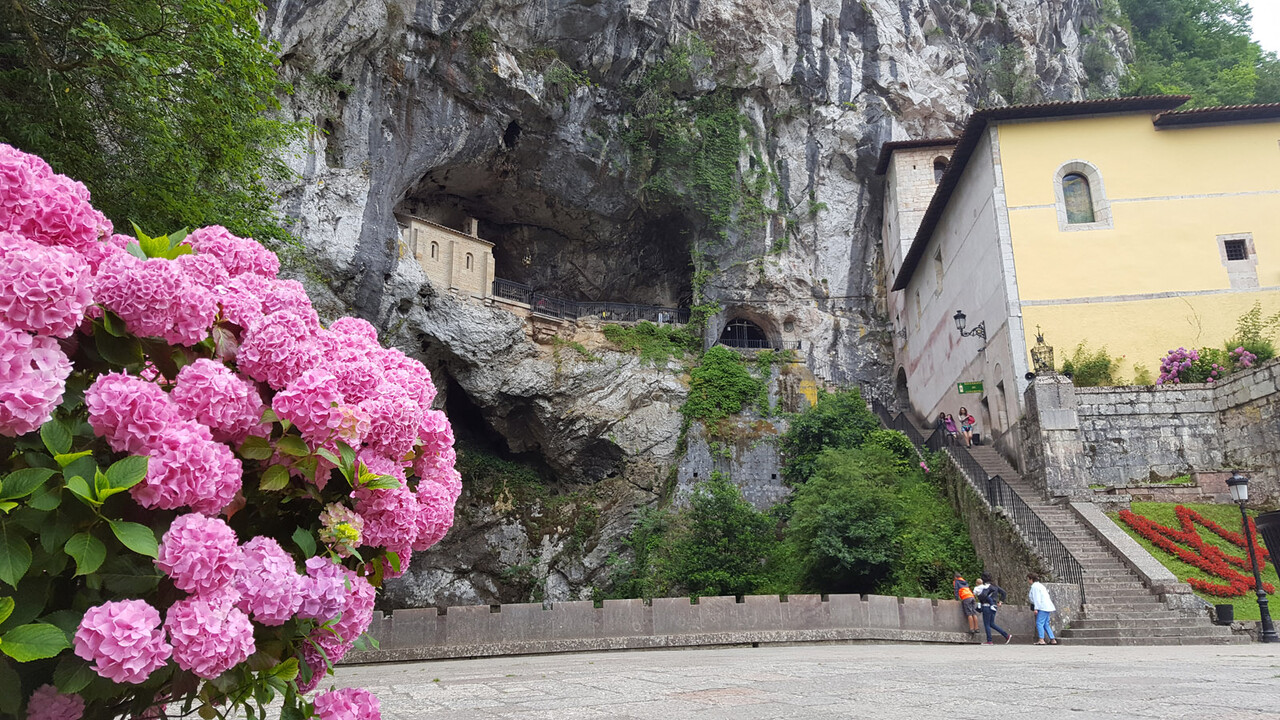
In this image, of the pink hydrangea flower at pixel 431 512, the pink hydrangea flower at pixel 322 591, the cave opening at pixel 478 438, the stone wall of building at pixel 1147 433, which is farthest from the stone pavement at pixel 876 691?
the cave opening at pixel 478 438

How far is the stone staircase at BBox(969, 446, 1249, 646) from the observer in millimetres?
12766

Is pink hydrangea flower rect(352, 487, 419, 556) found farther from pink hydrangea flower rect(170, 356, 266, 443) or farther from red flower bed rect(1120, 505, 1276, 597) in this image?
red flower bed rect(1120, 505, 1276, 597)

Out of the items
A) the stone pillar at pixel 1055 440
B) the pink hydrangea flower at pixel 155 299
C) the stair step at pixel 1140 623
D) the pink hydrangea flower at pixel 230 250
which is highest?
the stone pillar at pixel 1055 440

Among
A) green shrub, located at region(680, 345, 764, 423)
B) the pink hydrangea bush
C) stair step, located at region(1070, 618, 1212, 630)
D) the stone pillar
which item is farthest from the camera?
green shrub, located at region(680, 345, 764, 423)

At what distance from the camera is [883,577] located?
19.3m

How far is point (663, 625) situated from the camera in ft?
48.9

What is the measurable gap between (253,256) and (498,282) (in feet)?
97.5

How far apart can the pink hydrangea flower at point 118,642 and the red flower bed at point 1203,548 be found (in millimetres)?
16367

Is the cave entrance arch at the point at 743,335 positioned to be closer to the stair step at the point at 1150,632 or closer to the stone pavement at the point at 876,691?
the stair step at the point at 1150,632

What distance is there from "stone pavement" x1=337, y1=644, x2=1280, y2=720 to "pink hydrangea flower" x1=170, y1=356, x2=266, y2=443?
323 centimetres

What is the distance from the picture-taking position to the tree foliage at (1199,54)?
3666cm

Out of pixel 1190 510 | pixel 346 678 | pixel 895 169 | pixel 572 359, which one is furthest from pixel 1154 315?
pixel 346 678

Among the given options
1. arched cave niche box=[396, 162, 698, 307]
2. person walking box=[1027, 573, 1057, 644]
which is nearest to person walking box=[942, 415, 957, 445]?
person walking box=[1027, 573, 1057, 644]

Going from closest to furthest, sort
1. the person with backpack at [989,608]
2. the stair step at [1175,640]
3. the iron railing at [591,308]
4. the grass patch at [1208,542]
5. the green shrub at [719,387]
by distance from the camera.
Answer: the stair step at [1175,640] → the grass patch at [1208,542] → the person with backpack at [989,608] → the green shrub at [719,387] → the iron railing at [591,308]
